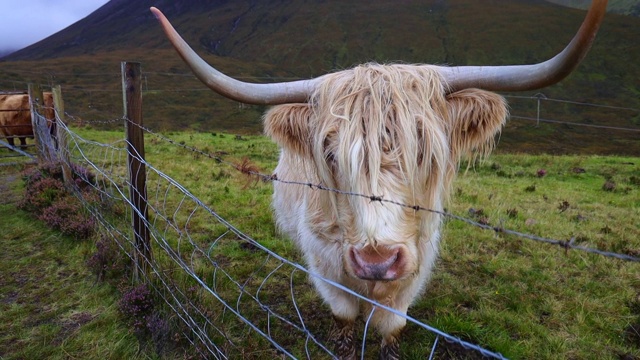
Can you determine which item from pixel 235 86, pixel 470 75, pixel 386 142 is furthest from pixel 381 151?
pixel 235 86

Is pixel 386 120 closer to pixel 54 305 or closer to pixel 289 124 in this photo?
pixel 289 124

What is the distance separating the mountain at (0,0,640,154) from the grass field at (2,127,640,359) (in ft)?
46.8

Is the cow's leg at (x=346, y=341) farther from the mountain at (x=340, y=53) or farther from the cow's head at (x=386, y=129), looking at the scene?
the mountain at (x=340, y=53)

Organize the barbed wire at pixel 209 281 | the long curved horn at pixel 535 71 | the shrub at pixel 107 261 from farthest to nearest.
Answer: the shrub at pixel 107 261, the barbed wire at pixel 209 281, the long curved horn at pixel 535 71

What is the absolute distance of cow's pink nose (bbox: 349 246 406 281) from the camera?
1819mm

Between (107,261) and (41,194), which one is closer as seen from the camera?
(107,261)

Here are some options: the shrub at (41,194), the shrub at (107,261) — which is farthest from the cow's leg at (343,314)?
the shrub at (41,194)

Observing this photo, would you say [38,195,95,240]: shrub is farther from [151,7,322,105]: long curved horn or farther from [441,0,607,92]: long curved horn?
[441,0,607,92]: long curved horn

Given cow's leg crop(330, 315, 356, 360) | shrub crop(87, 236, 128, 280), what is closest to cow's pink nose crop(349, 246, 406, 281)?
cow's leg crop(330, 315, 356, 360)

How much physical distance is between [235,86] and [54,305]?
2.73m

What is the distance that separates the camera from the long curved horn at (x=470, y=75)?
→ 1.45 meters

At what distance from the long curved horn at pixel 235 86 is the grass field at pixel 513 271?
1.12 meters

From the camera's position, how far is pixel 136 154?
10.6 ft

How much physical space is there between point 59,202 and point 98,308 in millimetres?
2640
